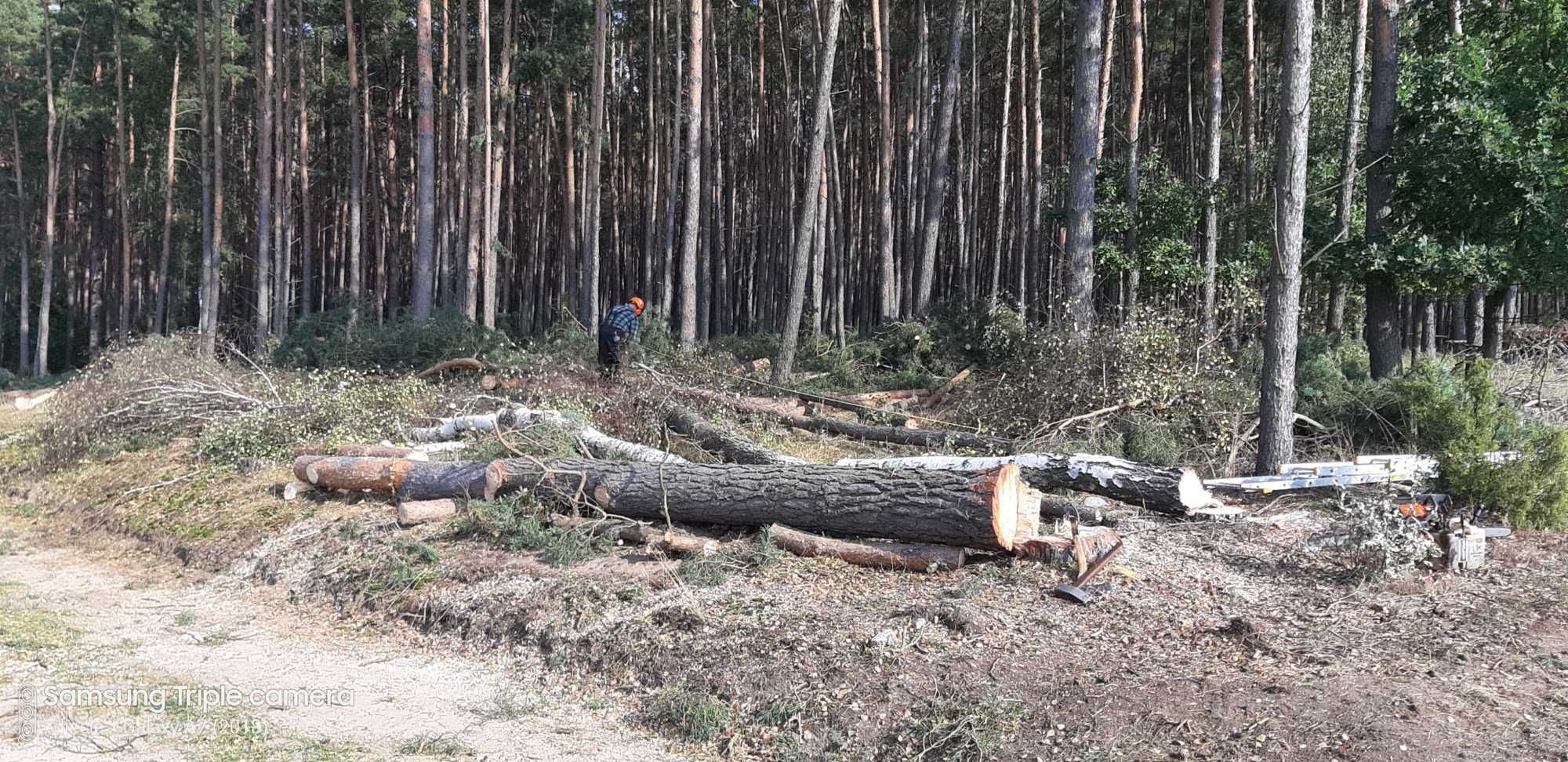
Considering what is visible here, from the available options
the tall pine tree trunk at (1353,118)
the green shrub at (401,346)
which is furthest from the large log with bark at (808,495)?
the tall pine tree trunk at (1353,118)

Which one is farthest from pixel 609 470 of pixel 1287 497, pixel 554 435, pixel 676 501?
pixel 1287 497

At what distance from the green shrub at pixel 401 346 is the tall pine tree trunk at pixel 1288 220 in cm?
1151

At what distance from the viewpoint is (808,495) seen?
793 cm

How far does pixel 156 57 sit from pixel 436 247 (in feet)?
33.7

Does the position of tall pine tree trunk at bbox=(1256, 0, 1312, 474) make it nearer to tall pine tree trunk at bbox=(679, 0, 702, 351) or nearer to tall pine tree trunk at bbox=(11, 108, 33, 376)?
tall pine tree trunk at bbox=(679, 0, 702, 351)

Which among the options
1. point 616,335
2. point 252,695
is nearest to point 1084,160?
point 616,335

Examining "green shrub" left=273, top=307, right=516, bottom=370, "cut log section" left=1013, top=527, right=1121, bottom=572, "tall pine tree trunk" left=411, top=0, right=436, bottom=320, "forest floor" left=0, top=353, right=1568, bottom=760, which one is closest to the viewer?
"forest floor" left=0, top=353, right=1568, bottom=760

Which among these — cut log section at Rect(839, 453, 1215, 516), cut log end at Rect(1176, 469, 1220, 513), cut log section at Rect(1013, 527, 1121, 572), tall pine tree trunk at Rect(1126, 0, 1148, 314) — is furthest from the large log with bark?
tall pine tree trunk at Rect(1126, 0, 1148, 314)

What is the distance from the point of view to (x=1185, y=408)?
11867 millimetres

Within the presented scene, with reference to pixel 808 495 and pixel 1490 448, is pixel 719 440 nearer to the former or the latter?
pixel 808 495

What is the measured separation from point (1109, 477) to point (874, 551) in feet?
8.35

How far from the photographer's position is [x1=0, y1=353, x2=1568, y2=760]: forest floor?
5070 millimetres

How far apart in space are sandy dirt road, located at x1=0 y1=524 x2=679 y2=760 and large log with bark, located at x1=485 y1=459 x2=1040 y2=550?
203 centimetres

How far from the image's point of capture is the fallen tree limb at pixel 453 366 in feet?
52.1
